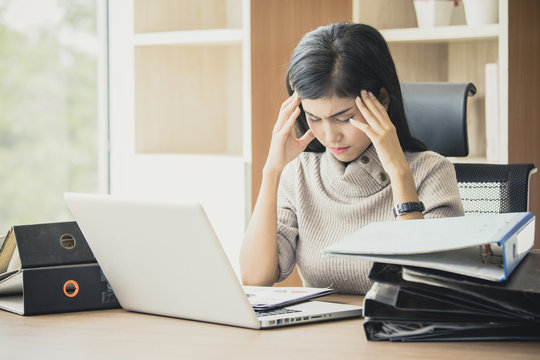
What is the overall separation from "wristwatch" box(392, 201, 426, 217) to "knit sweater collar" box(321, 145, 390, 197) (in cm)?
17

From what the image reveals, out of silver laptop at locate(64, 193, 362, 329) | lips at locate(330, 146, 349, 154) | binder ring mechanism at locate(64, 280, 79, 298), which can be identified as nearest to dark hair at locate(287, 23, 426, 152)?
lips at locate(330, 146, 349, 154)

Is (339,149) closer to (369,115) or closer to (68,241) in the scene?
(369,115)

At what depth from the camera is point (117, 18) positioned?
10.0ft

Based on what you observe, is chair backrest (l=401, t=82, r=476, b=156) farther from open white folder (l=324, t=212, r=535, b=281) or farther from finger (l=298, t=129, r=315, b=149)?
open white folder (l=324, t=212, r=535, b=281)

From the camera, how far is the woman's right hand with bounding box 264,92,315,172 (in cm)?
168

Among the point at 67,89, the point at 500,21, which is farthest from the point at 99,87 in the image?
the point at 500,21

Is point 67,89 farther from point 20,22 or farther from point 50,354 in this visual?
point 50,354

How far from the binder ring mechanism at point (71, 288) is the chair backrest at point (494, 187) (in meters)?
1.00

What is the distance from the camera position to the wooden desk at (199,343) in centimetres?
92

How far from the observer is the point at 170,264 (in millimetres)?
1084

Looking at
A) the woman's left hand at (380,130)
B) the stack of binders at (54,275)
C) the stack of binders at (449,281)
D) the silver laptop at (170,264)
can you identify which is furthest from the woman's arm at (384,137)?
the stack of binders at (54,275)

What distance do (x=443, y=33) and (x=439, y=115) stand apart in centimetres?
78

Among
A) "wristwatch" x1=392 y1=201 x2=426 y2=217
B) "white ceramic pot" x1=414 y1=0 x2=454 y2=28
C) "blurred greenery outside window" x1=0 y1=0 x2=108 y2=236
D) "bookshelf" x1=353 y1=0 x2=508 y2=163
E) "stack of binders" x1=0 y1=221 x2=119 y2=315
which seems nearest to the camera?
"stack of binders" x1=0 y1=221 x2=119 y2=315

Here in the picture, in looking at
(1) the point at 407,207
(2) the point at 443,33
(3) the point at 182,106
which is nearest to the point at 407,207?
(1) the point at 407,207
